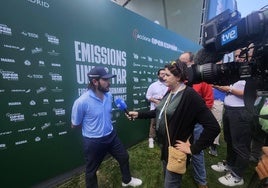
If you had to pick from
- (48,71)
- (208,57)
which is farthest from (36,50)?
(208,57)

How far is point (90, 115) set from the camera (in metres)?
2.03

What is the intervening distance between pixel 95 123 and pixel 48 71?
29.3 inches

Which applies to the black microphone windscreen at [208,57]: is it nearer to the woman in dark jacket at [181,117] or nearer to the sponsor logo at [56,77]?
the woman in dark jacket at [181,117]

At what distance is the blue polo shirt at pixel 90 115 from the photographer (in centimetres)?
198

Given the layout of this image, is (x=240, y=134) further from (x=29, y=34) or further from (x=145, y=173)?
(x=29, y=34)

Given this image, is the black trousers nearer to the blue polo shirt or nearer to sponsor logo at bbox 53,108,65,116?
the blue polo shirt

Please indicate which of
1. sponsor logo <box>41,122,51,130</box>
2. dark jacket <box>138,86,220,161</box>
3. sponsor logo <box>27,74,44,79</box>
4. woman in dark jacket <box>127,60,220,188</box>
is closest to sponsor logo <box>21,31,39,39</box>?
sponsor logo <box>27,74,44,79</box>

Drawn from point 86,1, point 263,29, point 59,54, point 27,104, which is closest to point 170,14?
point 86,1

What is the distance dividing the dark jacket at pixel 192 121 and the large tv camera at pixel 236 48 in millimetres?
288

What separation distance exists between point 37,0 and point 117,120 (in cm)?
189

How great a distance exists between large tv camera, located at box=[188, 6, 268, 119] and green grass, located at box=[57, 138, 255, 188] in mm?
1740

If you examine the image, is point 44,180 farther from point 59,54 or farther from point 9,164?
point 59,54

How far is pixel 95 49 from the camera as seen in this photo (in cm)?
270

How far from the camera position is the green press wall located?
6.05 feet
